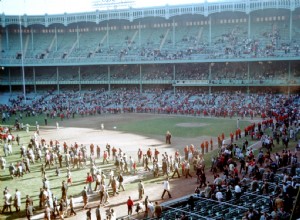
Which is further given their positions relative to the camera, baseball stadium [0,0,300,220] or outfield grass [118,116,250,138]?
outfield grass [118,116,250,138]

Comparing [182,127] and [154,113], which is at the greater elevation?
[154,113]

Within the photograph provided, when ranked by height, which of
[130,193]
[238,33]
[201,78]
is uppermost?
[238,33]

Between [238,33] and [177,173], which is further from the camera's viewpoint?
[238,33]

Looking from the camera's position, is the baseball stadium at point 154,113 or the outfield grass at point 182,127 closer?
the baseball stadium at point 154,113

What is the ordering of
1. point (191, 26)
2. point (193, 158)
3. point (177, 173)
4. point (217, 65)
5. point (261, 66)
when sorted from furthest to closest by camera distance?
point (191, 26) → point (217, 65) → point (261, 66) → point (193, 158) → point (177, 173)

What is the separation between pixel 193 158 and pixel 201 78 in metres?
35.0

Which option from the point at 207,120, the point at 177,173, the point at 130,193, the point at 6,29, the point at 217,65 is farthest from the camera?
the point at 6,29

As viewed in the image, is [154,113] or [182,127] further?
[154,113]

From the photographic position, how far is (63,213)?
632 inches

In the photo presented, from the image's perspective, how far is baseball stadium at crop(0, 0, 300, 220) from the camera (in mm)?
16922

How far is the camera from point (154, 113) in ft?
167

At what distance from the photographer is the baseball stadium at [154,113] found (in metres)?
16.9

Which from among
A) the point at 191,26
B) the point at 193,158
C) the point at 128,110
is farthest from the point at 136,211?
the point at 191,26

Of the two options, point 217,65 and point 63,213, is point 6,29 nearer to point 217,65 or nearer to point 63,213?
point 217,65
